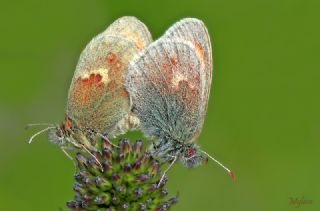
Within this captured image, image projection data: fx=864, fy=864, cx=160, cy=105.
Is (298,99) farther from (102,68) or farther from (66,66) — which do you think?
(102,68)

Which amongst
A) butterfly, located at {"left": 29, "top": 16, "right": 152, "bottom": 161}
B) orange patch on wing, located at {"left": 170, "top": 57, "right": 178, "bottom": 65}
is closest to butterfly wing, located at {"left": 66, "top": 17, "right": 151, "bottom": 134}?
butterfly, located at {"left": 29, "top": 16, "right": 152, "bottom": 161}

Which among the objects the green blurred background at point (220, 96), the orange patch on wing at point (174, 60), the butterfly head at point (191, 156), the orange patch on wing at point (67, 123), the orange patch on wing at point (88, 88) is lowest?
the butterfly head at point (191, 156)

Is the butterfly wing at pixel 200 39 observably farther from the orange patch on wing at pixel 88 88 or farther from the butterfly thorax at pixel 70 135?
the butterfly thorax at pixel 70 135

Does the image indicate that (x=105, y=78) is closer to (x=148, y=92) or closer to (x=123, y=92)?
(x=123, y=92)

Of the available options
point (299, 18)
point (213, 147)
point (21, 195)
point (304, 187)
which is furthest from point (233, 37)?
point (21, 195)

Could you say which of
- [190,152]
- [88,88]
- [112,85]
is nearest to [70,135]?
[88,88]

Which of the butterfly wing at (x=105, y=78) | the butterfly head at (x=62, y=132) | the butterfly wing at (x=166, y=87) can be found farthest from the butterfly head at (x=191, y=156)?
the butterfly head at (x=62, y=132)
